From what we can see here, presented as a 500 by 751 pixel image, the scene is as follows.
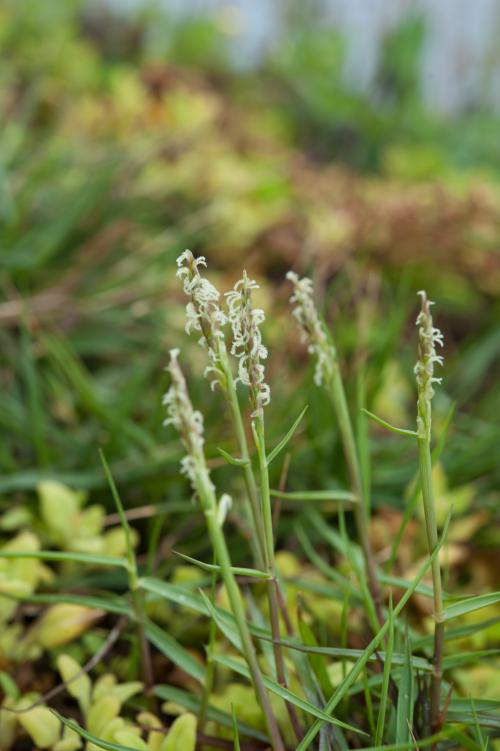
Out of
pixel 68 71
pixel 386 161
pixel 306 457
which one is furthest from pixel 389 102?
pixel 306 457

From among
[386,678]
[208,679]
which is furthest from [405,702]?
[208,679]

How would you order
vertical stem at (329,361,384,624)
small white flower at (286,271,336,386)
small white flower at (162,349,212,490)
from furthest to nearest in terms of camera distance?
vertical stem at (329,361,384,624) < small white flower at (286,271,336,386) < small white flower at (162,349,212,490)

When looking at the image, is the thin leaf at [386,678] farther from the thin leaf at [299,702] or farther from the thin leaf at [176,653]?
the thin leaf at [176,653]

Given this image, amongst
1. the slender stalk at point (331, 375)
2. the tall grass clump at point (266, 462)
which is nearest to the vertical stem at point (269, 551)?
the tall grass clump at point (266, 462)

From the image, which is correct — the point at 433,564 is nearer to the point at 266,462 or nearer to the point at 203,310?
the point at 266,462

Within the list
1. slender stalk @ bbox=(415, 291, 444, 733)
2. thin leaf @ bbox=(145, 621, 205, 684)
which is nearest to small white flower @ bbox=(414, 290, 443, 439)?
slender stalk @ bbox=(415, 291, 444, 733)

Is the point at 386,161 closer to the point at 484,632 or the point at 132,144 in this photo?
the point at 132,144

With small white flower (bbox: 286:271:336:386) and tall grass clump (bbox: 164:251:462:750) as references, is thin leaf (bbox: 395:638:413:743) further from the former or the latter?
small white flower (bbox: 286:271:336:386)
